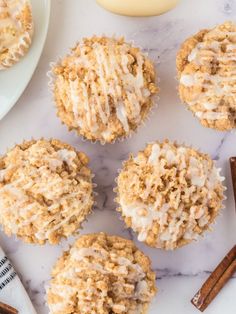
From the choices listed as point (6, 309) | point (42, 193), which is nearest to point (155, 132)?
point (42, 193)

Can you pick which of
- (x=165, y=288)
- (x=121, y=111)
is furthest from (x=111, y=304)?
(x=121, y=111)

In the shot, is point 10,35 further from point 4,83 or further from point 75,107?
point 75,107

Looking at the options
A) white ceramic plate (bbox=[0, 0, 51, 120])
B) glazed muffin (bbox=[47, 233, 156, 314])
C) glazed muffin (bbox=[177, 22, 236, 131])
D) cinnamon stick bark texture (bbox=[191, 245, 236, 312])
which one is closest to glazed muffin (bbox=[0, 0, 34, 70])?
white ceramic plate (bbox=[0, 0, 51, 120])

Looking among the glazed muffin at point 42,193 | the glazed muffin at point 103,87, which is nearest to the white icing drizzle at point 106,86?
the glazed muffin at point 103,87

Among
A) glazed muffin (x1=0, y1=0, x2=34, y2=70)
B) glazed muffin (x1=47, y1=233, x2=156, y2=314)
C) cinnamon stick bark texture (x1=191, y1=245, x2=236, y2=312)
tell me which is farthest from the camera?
cinnamon stick bark texture (x1=191, y1=245, x2=236, y2=312)

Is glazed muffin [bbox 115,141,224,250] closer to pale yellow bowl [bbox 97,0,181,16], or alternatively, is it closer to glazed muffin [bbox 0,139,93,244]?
glazed muffin [bbox 0,139,93,244]

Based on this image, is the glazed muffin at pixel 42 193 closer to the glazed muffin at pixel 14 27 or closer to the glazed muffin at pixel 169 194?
the glazed muffin at pixel 169 194

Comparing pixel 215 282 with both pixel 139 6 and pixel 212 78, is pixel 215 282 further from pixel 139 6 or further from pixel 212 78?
pixel 139 6
